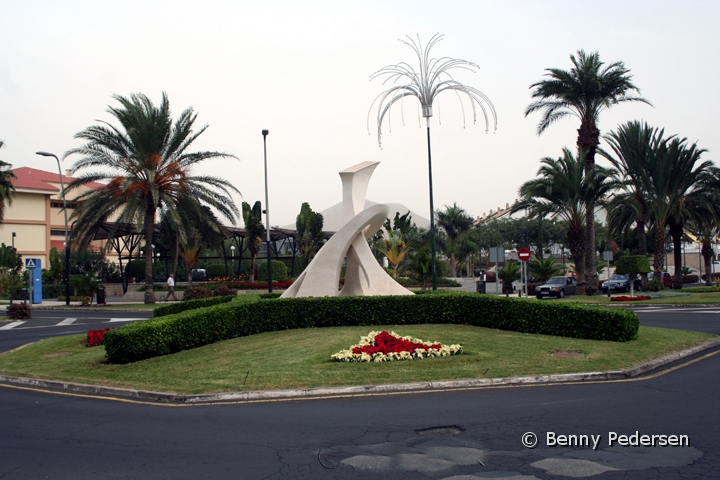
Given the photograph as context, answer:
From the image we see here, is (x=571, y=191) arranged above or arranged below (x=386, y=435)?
above

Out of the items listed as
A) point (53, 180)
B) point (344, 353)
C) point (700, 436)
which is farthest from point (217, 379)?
point (53, 180)

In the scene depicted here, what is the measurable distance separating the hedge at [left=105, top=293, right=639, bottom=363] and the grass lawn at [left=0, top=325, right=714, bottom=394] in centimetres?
37

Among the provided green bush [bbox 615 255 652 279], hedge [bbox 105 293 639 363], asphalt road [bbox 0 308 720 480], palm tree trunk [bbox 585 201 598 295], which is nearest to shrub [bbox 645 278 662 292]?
palm tree trunk [bbox 585 201 598 295]

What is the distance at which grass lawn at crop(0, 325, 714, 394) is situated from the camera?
10844mm

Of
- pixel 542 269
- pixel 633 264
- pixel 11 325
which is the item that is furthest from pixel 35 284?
pixel 633 264

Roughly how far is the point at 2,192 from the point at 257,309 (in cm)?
3290

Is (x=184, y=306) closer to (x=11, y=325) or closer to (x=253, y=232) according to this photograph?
(x=11, y=325)

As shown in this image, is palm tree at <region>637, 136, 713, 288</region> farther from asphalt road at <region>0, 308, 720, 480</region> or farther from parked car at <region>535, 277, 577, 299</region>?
asphalt road at <region>0, 308, 720, 480</region>

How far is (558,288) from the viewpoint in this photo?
37.4 meters

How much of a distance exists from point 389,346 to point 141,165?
23.2m

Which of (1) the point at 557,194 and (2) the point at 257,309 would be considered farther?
(1) the point at 557,194

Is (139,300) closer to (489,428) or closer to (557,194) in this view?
(557,194)

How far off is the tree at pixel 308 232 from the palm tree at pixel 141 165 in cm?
1615

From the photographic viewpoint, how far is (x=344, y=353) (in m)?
12.6
